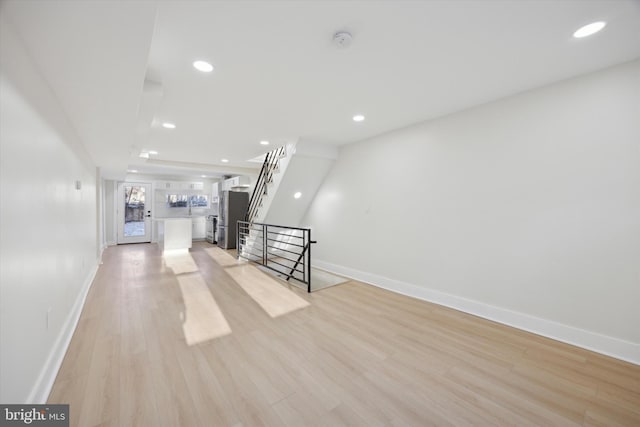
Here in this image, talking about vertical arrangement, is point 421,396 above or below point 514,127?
below

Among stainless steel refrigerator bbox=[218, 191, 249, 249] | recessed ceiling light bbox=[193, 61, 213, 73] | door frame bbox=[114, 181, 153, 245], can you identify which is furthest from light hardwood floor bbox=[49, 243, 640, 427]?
door frame bbox=[114, 181, 153, 245]

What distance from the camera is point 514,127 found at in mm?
2676

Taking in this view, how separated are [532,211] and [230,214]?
7.00 meters

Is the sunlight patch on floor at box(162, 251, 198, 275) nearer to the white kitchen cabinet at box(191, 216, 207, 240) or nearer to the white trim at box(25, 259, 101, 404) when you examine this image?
the white trim at box(25, 259, 101, 404)

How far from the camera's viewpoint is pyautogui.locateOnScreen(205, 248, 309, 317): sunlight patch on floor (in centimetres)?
315

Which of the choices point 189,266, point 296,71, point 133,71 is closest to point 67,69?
point 133,71

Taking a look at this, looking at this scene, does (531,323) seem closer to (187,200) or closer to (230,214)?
(230,214)

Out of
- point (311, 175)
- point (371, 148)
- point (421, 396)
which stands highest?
point (371, 148)

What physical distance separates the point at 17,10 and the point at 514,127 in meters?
3.87

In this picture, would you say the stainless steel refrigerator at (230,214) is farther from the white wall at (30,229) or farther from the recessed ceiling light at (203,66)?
the recessed ceiling light at (203,66)

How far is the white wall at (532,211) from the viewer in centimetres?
212

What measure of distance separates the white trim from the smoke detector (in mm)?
2974

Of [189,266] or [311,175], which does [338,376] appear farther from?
[189,266]

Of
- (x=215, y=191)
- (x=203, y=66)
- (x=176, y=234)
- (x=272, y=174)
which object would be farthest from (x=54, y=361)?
(x=215, y=191)
